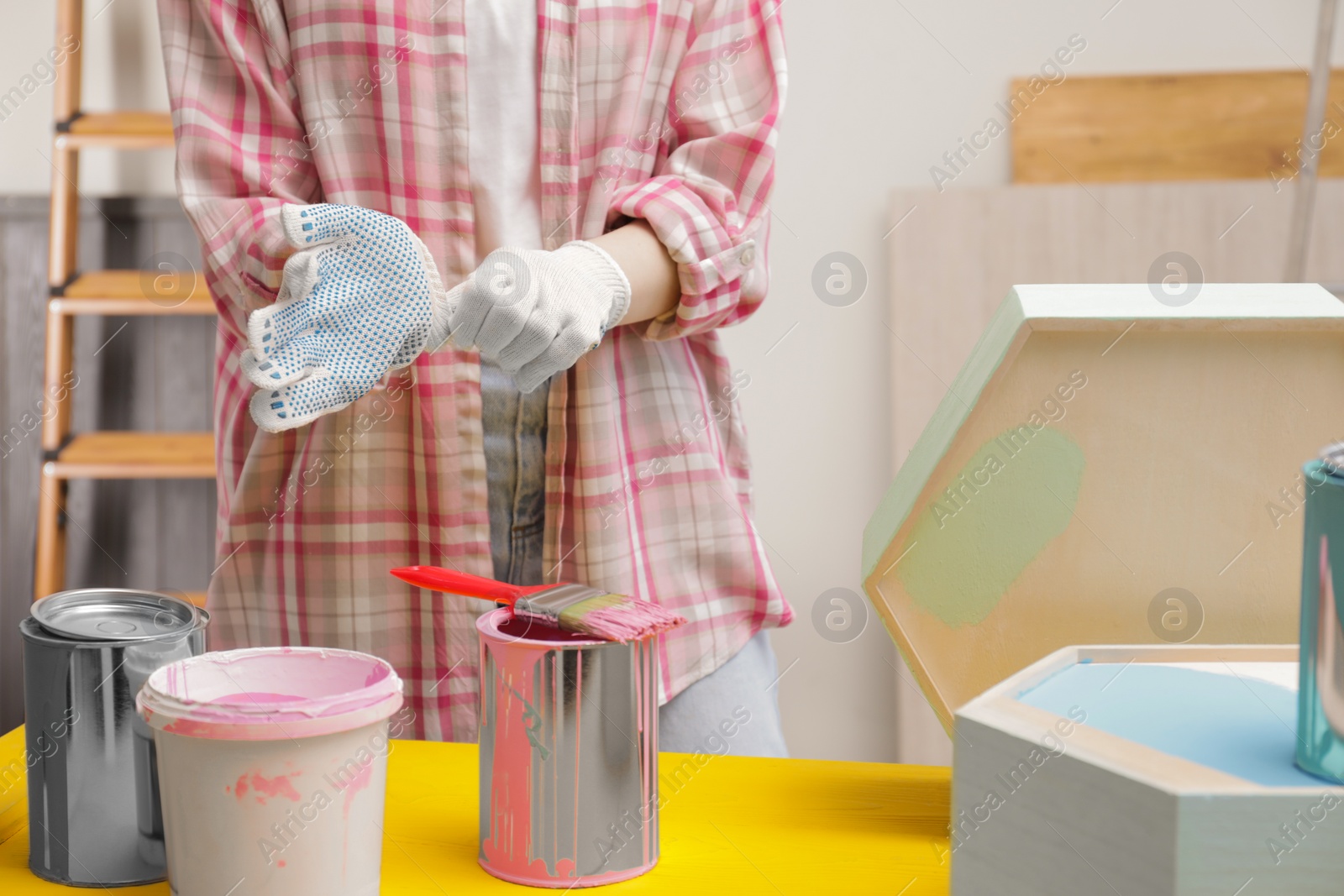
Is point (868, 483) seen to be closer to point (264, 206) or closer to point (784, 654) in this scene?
point (784, 654)

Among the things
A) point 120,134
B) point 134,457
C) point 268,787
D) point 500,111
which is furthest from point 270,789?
point 120,134

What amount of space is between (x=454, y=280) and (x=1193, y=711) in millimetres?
763

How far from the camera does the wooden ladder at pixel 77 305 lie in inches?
82.4

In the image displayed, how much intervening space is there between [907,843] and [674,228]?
55 cm

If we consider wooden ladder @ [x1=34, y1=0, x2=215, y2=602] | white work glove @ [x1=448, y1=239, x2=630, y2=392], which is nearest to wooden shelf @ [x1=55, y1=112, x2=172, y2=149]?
wooden ladder @ [x1=34, y1=0, x2=215, y2=602]

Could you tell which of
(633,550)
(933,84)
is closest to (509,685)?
(633,550)

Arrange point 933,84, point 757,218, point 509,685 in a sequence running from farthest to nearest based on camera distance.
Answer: point 933,84 → point 757,218 → point 509,685

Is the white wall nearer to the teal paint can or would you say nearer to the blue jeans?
the blue jeans

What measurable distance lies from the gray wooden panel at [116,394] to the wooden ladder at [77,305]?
0.08m

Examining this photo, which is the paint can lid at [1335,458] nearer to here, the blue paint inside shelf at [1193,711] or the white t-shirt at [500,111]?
the blue paint inside shelf at [1193,711]

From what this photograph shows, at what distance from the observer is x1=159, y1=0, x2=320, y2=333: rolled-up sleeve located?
1002 mm

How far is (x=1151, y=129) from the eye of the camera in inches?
88.6

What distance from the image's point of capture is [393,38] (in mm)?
1018

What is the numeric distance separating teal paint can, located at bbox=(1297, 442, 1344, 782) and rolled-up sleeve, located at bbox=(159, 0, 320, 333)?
0.83 meters
